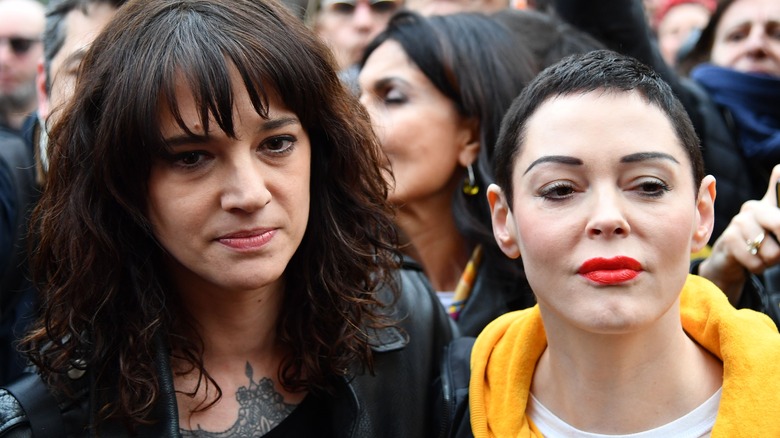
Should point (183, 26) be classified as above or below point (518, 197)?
above

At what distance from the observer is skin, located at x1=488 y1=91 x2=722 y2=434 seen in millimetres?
2176

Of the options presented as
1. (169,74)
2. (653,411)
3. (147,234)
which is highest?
(169,74)

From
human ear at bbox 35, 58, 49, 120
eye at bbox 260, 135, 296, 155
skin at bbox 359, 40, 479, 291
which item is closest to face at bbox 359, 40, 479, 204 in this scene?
skin at bbox 359, 40, 479, 291

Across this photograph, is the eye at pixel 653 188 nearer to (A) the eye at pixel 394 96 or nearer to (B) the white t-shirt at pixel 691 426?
(B) the white t-shirt at pixel 691 426

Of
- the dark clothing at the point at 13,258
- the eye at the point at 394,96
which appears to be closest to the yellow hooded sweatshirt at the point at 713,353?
the eye at the point at 394,96

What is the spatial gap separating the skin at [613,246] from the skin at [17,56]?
4.76 meters

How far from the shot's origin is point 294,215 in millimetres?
2594

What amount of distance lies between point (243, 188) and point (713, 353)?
1250mm

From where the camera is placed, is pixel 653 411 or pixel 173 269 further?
pixel 173 269

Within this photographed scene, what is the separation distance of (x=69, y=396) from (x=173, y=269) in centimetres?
47

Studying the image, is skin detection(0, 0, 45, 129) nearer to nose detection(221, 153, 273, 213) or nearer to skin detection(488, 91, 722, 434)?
nose detection(221, 153, 273, 213)

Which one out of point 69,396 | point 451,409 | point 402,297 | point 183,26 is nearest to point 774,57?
point 402,297

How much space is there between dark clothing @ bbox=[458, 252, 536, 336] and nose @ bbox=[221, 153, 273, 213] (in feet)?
3.97

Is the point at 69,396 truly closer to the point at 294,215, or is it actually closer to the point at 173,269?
the point at 173,269
